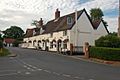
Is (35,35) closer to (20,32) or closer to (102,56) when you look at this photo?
(102,56)

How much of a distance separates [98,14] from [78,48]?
153ft

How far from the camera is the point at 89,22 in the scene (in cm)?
6059

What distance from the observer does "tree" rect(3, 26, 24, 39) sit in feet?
533

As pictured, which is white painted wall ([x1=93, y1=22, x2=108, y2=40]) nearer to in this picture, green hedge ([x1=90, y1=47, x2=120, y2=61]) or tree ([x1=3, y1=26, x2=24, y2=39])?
green hedge ([x1=90, y1=47, x2=120, y2=61])

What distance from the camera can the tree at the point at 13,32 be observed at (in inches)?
6400

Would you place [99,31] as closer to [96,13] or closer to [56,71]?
[96,13]

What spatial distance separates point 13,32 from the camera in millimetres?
163625

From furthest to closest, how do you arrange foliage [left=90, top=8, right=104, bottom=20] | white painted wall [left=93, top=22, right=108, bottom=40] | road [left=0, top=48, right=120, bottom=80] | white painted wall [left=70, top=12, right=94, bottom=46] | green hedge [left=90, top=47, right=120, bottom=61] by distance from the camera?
foliage [left=90, top=8, right=104, bottom=20] < white painted wall [left=93, top=22, right=108, bottom=40] < white painted wall [left=70, top=12, right=94, bottom=46] < green hedge [left=90, top=47, right=120, bottom=61] < road [left=0, top=48, right=120, bottom=80]

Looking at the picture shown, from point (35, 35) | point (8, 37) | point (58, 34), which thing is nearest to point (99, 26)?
point (58, 34)

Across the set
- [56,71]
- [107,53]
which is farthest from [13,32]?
[56,71]

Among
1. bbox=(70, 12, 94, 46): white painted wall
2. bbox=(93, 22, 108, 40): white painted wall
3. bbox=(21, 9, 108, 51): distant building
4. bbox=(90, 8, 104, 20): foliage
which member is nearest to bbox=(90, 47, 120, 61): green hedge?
bbox=(21, 9, 108, 51): distant building

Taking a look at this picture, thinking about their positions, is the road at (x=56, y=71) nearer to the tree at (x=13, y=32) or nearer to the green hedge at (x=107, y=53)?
the green hedge at (x=107, y=53)

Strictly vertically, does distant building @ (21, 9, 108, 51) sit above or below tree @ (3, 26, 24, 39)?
below

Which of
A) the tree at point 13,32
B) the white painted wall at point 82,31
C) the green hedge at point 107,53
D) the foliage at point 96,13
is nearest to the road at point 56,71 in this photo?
the green hedge at point 107,53
